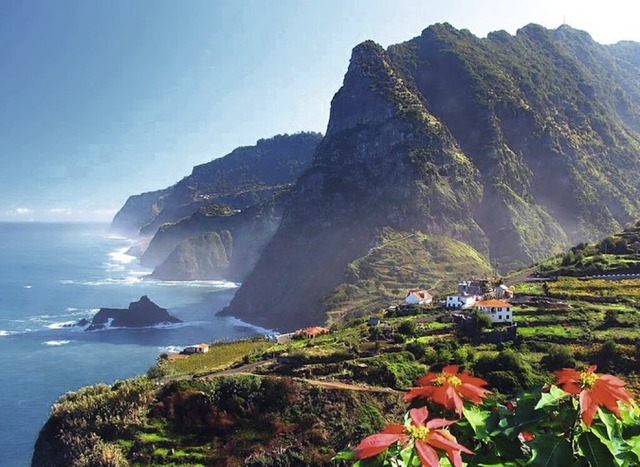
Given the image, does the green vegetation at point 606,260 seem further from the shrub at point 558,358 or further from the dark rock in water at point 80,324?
the dark rock in water at point 80,324

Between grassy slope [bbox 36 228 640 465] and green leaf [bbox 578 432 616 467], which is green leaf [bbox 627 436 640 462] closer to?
green leaf [bbox 578 432 616 467]

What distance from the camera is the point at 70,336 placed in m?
108

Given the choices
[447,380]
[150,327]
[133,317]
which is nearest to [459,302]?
[447,380]

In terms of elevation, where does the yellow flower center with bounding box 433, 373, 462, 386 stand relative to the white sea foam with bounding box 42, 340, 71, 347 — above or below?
above

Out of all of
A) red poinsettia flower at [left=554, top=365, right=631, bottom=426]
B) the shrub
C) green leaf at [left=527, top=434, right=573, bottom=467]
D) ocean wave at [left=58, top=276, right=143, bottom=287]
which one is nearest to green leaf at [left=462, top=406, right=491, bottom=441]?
green leaf at [left=527, top=434, right=573, bottom=467]

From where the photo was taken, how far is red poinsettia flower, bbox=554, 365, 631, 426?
404 cm

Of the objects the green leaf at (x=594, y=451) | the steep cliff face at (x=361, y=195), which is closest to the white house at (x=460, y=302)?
the steep cliff face at (x=361, y=195)

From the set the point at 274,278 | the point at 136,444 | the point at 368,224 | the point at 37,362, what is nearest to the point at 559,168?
the point at 368,224

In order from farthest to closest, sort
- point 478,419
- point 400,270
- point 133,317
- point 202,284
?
point 202,284 < point 133,317 < point 400,270 < point 478,419

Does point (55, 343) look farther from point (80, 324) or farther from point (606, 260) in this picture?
point (606, 260)

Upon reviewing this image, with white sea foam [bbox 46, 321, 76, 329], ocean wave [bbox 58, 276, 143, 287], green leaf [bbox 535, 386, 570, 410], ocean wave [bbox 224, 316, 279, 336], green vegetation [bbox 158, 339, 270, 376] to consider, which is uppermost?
green leaf [bbox 535, 386, 570, 410]

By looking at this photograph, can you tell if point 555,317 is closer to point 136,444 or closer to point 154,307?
point 136,444

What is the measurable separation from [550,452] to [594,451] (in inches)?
13.1

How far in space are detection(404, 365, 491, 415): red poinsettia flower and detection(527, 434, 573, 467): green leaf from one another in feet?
2.16
